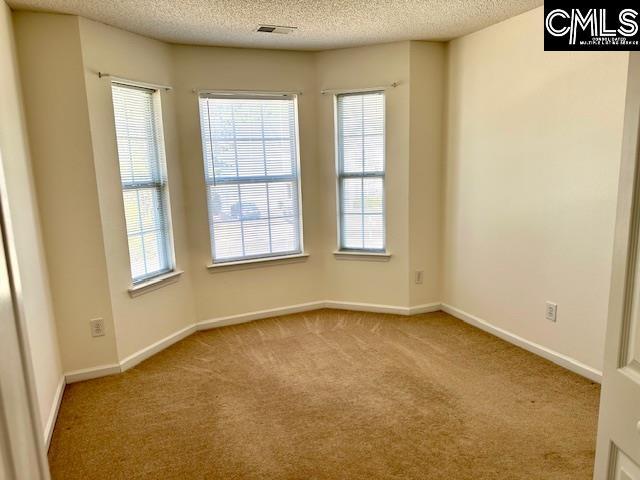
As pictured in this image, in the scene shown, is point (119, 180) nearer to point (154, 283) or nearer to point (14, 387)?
point (154, 283)

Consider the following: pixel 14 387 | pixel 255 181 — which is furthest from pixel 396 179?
pixel 14 387

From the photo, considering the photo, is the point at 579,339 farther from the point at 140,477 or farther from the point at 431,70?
the point at 140,477

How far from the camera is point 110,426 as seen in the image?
2.54 metres

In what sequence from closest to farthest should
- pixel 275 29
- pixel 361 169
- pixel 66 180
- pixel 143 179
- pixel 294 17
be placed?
pixel 66 180, pixel 294 17, pixel 275 29, pixel 143 179, pixel 361 169

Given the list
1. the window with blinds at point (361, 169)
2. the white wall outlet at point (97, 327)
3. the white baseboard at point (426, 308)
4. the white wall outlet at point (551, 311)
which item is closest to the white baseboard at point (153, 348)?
the white wall outlet at point (97, 327)

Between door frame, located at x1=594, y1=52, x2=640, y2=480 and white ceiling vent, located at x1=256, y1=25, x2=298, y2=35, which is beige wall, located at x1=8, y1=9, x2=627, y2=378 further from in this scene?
door frame, located at x1=594, y1=52, x2=640, y2=480

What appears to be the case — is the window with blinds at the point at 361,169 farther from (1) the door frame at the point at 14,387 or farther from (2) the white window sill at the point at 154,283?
(1) the door frame at the point at 14,387

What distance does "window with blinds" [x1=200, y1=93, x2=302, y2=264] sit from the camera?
383 cm

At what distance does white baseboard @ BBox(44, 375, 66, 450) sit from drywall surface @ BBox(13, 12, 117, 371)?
6.7 inches

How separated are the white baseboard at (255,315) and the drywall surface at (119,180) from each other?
0.86 feet

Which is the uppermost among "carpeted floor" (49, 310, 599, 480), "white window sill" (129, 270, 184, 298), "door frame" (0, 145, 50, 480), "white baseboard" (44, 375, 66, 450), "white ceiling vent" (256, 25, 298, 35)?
"white ceiling vent" (256, 25, 298, 35)

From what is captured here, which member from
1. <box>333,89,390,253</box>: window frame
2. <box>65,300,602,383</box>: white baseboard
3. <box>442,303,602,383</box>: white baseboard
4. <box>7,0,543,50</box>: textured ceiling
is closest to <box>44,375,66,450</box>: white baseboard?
<box>65,300,602,383</box>: white baseboard

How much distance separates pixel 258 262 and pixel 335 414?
185 centimetres

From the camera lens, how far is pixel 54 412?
8.62 ft
